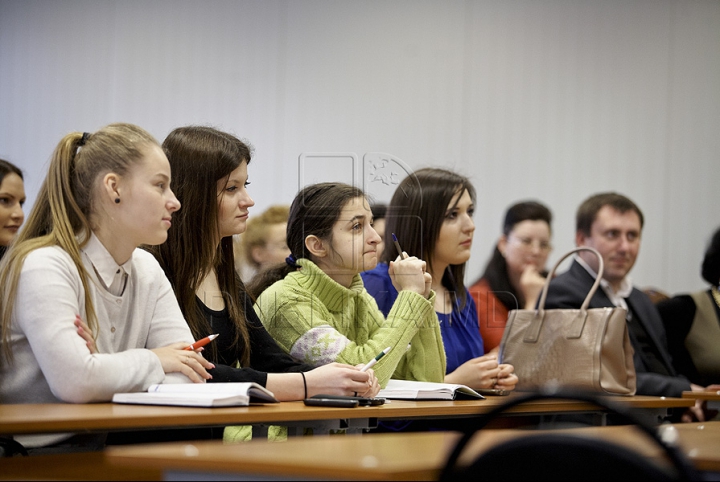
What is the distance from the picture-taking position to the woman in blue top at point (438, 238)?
2.77 meters

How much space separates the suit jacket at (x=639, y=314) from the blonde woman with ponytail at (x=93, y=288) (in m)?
1.69

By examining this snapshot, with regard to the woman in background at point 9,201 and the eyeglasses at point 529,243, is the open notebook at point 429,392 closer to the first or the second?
the woman in background at point 9,201

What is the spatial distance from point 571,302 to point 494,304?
1.75 ft

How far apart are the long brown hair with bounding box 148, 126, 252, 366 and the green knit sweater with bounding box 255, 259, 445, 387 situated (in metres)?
0.14

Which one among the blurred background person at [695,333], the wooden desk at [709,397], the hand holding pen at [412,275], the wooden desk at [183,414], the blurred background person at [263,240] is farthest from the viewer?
the blurred background person at [263,240]

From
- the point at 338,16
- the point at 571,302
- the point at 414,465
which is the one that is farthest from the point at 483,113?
the point at 414,465

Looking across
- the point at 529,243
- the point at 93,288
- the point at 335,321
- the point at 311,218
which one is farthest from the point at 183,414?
the point at 529,243

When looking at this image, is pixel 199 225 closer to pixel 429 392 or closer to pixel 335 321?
pixel 335 321

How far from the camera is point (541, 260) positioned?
13.0 ft

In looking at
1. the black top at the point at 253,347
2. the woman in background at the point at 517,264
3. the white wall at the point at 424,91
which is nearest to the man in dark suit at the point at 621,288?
the woman in background at the point at 517,264

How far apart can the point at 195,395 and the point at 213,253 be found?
674 mm

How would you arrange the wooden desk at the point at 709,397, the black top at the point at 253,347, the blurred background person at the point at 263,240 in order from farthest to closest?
the blurred background person at the point at 263,240 → the wooden desk at the point at 709,397 → the black top at the point at 253,347

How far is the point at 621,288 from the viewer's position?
11.0ft

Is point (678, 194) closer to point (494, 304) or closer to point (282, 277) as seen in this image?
point (494, 304)
